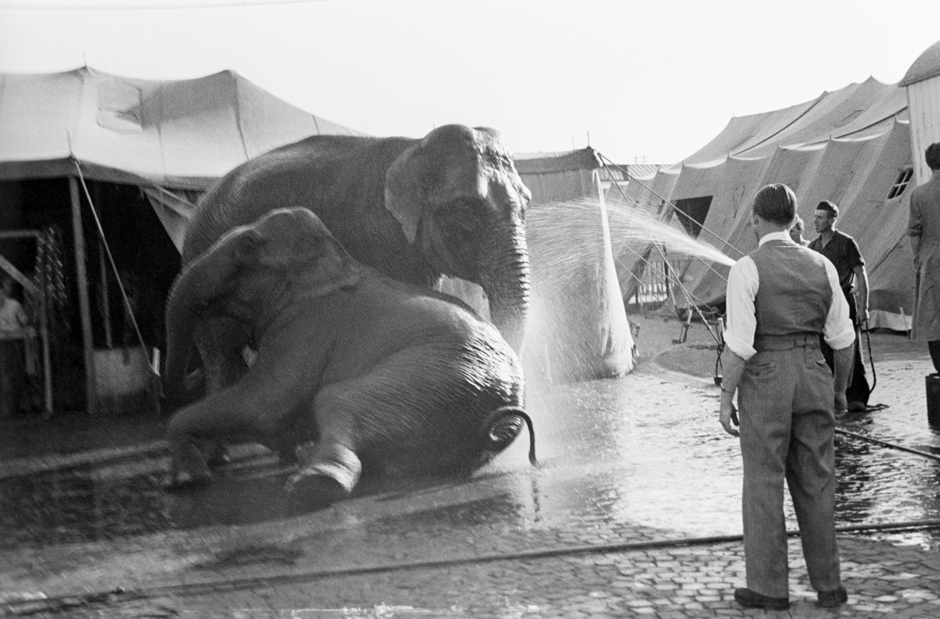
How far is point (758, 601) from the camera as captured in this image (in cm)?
391

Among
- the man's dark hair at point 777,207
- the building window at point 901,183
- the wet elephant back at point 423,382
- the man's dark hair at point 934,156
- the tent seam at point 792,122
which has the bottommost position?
the wet elephant back at point 423,382

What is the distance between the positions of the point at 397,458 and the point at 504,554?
1848 mm

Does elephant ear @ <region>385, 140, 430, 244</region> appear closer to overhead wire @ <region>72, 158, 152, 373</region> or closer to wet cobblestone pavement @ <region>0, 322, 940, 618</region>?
wet cobblestone pavement @ <region>0, 322, 940, 618</region>

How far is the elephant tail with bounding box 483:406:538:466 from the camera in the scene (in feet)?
21.8

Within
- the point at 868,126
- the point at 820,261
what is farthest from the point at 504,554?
the point at 868,126

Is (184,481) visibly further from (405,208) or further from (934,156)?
(934,156)

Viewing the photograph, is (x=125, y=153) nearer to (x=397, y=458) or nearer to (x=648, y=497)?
(x=397, y=458)

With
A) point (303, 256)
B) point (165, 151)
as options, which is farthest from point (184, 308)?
point (165, 151)

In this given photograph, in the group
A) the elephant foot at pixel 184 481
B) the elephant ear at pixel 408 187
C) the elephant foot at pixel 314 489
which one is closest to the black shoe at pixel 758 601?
the elephant foot at pixel 314 489

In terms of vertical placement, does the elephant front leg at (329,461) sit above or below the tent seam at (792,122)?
below

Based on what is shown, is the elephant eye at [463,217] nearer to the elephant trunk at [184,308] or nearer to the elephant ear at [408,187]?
the elephant ear at [408,187]

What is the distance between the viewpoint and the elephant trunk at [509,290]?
7957 millimetres

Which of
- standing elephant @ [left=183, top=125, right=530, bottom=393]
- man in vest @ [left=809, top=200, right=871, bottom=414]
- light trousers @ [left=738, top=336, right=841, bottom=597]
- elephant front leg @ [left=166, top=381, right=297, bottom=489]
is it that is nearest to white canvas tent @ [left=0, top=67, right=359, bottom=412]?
standing elephant @ [left=183, top=125, right=530, bottom=393]

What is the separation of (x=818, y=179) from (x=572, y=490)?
36.9 ft
